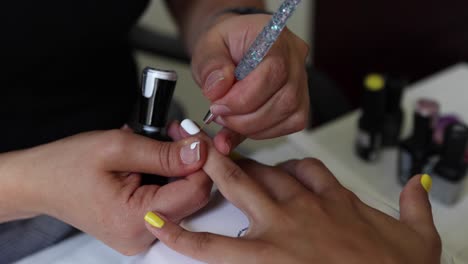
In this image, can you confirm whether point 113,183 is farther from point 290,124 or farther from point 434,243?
point 434,243

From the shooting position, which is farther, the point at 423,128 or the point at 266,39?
the point at 423,128

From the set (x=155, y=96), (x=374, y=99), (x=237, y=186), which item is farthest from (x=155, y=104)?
(x=374, y=99)

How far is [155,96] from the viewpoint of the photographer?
1.55 feet

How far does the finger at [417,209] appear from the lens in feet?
1.51

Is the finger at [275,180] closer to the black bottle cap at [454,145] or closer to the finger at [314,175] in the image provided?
the finger at [314,175]

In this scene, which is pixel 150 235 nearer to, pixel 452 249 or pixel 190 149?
pixel 190 149

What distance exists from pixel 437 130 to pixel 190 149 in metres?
0.43

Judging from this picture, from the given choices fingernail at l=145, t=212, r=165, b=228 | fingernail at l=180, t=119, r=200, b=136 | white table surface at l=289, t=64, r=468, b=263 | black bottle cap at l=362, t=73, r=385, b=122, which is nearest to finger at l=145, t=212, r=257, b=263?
fingernail at l=145, t=212, r=165, b=228

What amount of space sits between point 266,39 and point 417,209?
0.71 feet

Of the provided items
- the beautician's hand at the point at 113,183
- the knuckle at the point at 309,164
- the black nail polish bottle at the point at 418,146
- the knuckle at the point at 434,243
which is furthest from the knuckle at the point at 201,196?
the black nail polish bottle at the point at 418,146

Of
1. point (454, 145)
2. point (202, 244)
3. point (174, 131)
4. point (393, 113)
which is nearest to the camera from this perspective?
point (202, 244)

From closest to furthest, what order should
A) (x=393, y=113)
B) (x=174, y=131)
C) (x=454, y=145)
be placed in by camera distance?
(x=174, y=131) → (x=454, y=145) → (x=393, y=113)

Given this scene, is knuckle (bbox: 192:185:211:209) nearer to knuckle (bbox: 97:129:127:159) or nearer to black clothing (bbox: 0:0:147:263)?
knuckle (bbox: 97:129:127:159)

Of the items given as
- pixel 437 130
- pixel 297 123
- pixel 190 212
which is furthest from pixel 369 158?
pixel 190 212
